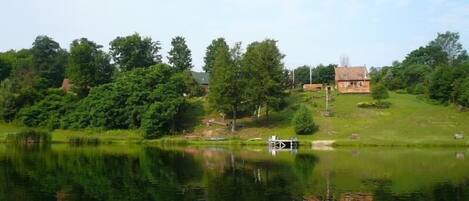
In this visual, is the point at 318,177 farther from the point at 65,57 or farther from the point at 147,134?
the point at 65,57

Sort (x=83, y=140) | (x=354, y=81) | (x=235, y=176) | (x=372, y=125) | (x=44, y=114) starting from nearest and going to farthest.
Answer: (x=235, y=176) < (x=83, y=140) < (x=372, y=125) < (x=44, y=114) < (x=354, y=81)

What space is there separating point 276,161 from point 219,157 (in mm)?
7829

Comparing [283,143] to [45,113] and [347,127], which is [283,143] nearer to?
[347,127]

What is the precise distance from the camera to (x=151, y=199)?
3297 centimetres

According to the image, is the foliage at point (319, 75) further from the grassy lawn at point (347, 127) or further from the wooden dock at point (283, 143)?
the wooden dock at point (283, 143)

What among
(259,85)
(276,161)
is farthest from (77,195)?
(259,85)

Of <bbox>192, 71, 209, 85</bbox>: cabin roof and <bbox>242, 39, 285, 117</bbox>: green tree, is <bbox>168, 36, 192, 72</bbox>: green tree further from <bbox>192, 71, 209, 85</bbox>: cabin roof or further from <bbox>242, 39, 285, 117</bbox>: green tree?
<bbox>242, 39, 285, 117</bbox>: green tree

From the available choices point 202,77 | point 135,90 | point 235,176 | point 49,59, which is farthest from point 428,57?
point 235,176

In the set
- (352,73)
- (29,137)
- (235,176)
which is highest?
(352,73)

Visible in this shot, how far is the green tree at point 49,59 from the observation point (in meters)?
134

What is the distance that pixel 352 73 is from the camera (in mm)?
112250

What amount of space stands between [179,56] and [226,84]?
4159cm

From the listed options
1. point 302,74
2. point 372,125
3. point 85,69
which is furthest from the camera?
point 302,74

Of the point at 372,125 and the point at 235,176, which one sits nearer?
the point at 235,176
